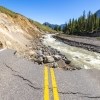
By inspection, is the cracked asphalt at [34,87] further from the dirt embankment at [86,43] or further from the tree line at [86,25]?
the tree line at [86,25]

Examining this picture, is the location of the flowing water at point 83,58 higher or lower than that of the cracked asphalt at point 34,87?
lower

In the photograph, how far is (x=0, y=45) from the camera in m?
17.6

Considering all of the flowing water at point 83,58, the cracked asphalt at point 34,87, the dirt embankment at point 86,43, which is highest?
the cracked asphalt at point 34,87

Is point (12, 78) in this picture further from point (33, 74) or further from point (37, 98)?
point (37, 98)

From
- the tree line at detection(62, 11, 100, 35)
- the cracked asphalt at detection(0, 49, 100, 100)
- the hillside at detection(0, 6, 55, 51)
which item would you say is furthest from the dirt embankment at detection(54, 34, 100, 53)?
the tree line at detection(62, 11, 100, 35)

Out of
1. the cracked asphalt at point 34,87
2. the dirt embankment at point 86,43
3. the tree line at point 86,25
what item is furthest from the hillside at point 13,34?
the tree line at point 86,25

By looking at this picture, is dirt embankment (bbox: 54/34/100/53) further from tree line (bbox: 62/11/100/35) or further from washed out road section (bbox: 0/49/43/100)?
tree line (bbox: 62/11/100/35)

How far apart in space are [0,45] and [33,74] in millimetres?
8354

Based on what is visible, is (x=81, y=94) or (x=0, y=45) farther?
(x=0, y=45)

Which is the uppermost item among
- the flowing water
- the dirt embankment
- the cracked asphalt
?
the cracked asphalt

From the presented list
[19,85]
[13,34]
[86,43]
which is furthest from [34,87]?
[86,43]

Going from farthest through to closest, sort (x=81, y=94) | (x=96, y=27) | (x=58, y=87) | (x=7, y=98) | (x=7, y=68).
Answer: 1. (x=96, y=27)
2. (x=7, y=68)
3. (x=58, y=87)
4. (x=81, y=94)
5. (x=7, y=98)

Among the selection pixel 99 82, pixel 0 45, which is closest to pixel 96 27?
pixel 0 45

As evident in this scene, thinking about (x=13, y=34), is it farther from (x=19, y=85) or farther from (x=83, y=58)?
(x=19, y=85)
